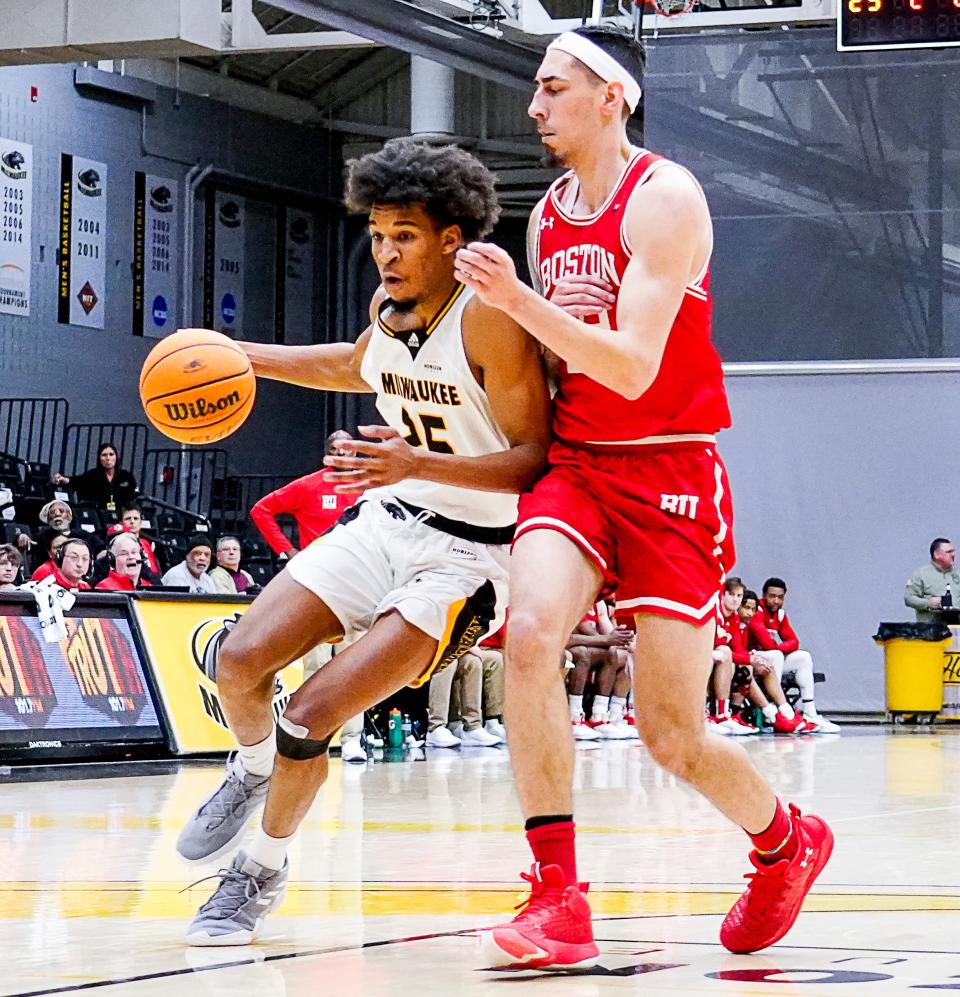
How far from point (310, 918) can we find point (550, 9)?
2049cm

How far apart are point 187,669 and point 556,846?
26.4 ft

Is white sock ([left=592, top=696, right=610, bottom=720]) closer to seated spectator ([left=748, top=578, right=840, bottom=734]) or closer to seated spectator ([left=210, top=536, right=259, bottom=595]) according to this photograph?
seated spectator ([left=748, top=578, right=840, bottom=734])

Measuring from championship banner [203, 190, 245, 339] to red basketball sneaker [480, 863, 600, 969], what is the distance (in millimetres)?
22198

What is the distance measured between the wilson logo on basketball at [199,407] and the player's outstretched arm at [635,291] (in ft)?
2.94

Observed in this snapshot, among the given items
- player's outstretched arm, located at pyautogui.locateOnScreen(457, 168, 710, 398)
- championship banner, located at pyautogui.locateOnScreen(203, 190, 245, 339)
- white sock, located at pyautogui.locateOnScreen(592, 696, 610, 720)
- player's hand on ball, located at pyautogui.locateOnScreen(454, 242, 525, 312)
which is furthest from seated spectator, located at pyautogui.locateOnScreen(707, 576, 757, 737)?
player's hand on ball, located at pyautogui.locateOnScreen(454, 242, 525, 312)

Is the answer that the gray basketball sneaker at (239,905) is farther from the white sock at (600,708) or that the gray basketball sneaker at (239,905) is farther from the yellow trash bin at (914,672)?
the yellow trash bin at (914,672)

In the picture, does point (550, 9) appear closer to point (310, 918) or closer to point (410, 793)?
point (410, 793)

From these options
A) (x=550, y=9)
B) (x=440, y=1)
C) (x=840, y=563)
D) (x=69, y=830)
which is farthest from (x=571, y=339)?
(x=550, y=9)

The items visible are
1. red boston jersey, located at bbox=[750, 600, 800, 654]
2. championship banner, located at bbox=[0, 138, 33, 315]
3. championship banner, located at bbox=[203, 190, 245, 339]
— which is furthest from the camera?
championship banner, located at bbox=[203, 190, 245, 339]

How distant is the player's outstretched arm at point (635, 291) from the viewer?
3.66 meters


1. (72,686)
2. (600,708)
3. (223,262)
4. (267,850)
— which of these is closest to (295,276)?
(223,262)

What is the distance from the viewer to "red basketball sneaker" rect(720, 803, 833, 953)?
3977mm

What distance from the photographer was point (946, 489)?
20.2 m

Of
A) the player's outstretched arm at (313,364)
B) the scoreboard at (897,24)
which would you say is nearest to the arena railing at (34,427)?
the scoreboard at (897,24)
